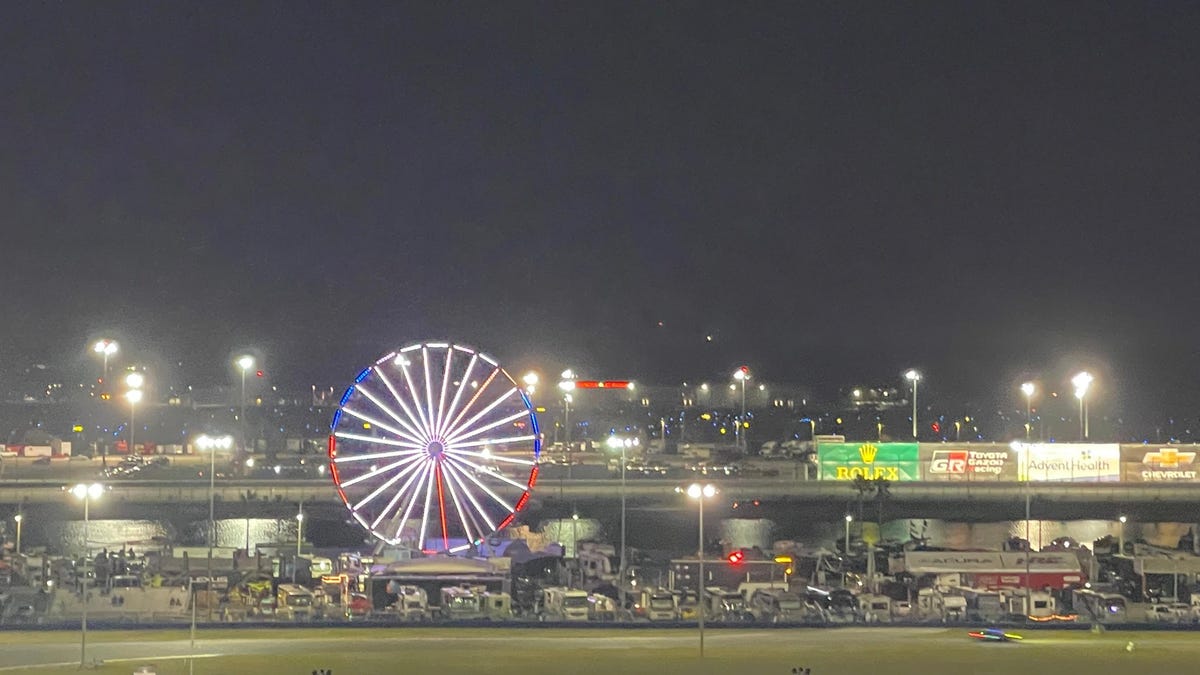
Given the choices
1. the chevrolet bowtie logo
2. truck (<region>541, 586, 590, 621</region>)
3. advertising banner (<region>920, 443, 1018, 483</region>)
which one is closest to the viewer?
truck (<region>541, 586, 590, 621</region>)

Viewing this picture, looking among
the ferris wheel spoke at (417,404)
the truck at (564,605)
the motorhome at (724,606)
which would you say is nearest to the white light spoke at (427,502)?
the ferris wheel spoke at (417,404)

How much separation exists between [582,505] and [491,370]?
12648 mm

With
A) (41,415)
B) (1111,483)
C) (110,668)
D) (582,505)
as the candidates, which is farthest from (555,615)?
(41,415)

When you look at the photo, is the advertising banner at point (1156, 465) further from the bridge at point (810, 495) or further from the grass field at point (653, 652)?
the grass field at point (653, 652)

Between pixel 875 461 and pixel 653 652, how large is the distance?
21.3m

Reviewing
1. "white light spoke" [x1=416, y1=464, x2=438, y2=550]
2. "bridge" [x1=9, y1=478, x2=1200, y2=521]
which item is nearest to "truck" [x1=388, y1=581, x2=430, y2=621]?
"white light spoke" [x1=416, y1=464, x2=438, y2=550]

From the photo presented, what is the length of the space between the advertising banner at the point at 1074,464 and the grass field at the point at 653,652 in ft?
64.8

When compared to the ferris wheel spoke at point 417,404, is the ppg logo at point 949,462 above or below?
below

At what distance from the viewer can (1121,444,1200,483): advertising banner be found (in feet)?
122

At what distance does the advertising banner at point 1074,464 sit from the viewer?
3684 centimetres

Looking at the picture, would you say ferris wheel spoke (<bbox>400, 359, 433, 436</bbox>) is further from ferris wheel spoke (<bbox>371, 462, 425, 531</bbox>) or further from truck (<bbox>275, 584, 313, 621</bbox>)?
truck (<bbox>275, 584, 313, 621</bbox>)

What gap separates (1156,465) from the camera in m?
37.3

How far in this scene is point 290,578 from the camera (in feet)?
75.5

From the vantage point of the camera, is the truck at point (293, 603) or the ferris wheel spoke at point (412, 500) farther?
the ferris wheel spoke at point (412, 500)
